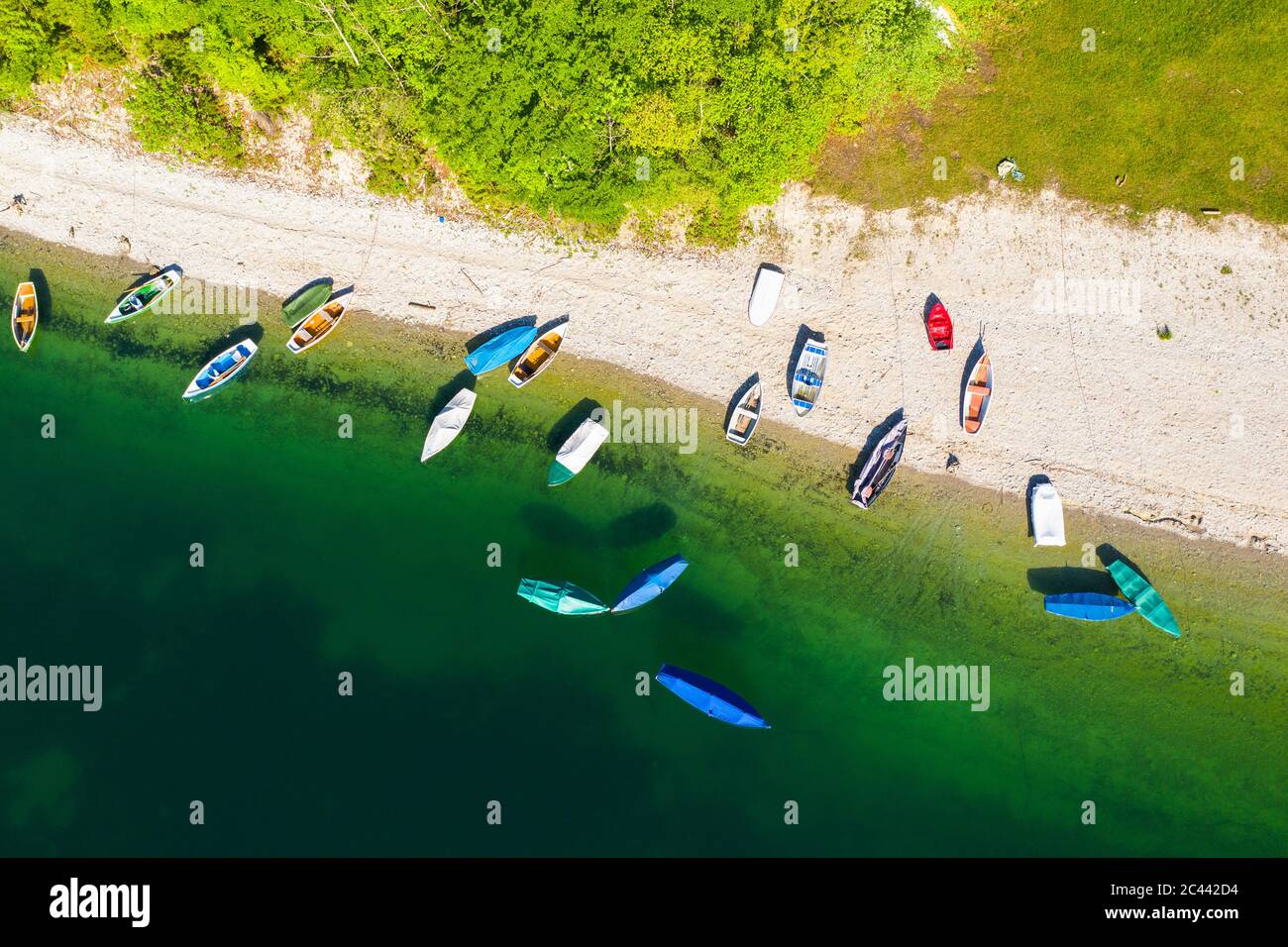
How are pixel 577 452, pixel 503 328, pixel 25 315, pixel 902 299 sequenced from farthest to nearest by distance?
pixel 25 315, pixel 503 328, pixel 577 452, pixel 902 299

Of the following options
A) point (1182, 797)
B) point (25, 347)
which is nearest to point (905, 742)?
point (1182, 797)

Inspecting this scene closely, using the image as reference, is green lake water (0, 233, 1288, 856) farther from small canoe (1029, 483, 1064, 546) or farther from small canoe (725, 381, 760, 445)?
small canoe (725, 381, 760, 445)

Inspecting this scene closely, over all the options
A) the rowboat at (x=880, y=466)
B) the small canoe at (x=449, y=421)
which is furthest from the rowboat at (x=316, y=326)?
the rowboat at (x=880, y=466)

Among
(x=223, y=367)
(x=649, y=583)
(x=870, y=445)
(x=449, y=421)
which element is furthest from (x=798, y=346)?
(x=223, y=367)

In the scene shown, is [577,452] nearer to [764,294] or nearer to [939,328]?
[764,294]

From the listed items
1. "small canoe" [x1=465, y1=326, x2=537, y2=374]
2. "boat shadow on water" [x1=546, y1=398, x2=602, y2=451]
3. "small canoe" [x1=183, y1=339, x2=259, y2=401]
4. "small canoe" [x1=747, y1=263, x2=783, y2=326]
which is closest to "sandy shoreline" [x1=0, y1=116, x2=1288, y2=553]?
"small canoe" [x1=747, y1=263, x2=783, y2=326]

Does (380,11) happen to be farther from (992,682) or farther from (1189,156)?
(992,682)

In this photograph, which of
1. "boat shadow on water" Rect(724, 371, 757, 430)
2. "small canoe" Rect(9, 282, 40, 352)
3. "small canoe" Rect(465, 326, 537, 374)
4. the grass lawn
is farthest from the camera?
"small canoe" Rect(9, 282, 40, 352)
